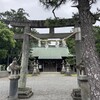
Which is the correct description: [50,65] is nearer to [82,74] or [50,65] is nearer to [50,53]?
[50,53]

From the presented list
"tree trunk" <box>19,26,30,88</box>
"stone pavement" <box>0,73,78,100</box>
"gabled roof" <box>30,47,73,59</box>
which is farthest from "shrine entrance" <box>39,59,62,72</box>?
"tree trunk" <box>19,26,30,88</box>

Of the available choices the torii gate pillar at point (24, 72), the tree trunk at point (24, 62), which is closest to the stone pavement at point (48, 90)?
the torii gate pillar at point (24, 72)

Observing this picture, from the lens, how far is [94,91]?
3.43 metres

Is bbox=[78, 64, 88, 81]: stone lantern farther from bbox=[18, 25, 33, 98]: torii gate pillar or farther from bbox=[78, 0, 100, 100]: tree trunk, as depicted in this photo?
bbox=[78, 0, 100, 100]: tree trunk

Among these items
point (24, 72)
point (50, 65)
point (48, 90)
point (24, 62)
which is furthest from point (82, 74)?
point (50, 65)

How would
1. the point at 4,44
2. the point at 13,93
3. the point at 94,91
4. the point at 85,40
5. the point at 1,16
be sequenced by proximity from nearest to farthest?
the point at 94,91
the point at 85,40
the point at 13,93
the point at 4,44
the point at 1,16

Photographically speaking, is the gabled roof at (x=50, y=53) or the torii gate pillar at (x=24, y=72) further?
the gabled roof at (x=50, y=53)

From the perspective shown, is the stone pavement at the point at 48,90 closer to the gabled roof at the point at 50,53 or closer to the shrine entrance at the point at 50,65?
the gabled roof at the point at 50,53

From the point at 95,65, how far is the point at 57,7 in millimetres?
1980

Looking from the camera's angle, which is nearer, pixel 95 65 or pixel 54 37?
pixel 95 65

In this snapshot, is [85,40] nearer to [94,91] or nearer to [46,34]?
[94,91]

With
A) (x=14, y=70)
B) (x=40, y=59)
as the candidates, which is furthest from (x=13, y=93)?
(x=40, y=59)

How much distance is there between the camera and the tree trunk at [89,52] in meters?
3.44

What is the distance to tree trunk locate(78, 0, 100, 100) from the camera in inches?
136
